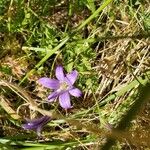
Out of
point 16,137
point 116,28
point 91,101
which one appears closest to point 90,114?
point 91,101

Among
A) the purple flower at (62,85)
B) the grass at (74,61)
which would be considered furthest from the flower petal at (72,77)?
the grass at (74,61)

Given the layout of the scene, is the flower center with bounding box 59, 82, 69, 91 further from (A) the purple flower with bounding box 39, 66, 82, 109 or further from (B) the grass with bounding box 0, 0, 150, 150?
(B) the grass with bounding box 0, 0, 150, 150

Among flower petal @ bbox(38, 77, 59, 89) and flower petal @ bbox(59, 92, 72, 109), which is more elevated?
flower petal @ bbox(38, 77, 59, 89)

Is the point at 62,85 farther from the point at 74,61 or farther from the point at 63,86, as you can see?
the point at 74,61

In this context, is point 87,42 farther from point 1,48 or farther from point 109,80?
point 1,48

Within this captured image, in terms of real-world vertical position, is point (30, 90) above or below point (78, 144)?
above

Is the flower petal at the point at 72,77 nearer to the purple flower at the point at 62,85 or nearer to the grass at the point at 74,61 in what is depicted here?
the purple flower at the point at 62,85

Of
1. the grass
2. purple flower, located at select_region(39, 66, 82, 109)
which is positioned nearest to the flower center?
purple flower, located at select_region(39, 66, 82, 109)

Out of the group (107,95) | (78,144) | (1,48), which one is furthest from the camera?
(1,48)
